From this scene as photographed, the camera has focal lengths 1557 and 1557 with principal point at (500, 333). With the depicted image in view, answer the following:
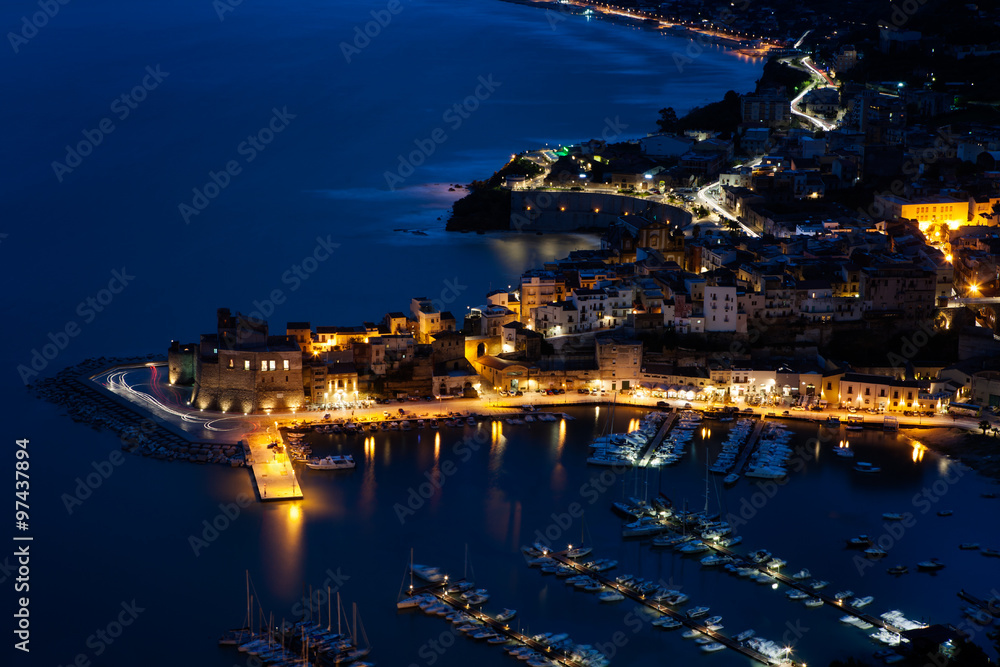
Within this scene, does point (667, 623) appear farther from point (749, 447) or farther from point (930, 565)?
point (749, 447)

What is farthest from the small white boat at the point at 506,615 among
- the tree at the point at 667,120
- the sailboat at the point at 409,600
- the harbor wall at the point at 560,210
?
the tree at the point at 667,120

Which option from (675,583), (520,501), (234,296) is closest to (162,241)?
(234,296)

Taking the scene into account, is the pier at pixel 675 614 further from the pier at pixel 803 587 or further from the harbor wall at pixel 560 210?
the harbor wall at pixel 560 210

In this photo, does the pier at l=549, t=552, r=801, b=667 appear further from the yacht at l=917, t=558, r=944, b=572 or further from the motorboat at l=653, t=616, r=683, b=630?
the yacht at l=917, t=558, r=944, b=572

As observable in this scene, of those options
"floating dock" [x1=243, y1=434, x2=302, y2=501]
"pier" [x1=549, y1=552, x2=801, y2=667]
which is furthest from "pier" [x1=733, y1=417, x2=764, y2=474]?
"floating dock" [x1=243, y1=434, x2=302, y2=501]

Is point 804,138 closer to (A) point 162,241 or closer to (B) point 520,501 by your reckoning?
(A) point 162,241

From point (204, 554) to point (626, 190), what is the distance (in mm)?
12886

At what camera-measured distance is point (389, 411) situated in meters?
14.8

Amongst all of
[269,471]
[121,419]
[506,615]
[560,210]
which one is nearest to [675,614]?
[506,615]

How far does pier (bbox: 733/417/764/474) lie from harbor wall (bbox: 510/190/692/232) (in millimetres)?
8698

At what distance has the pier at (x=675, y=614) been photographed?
10164 millimetres

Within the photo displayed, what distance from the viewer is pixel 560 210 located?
914 inches

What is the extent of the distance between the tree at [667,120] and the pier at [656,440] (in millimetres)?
15438

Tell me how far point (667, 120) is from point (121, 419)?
18.1 meters
